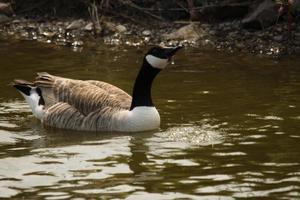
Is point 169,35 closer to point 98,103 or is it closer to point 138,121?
point 98,103

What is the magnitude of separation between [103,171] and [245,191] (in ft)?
5.52

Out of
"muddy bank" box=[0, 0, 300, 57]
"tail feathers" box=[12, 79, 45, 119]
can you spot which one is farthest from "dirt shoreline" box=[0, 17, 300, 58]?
"tail feathers" box=[12, 79, 45, 119]

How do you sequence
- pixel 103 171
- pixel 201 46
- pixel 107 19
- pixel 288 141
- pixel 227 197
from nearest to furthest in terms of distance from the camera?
pixel 227 197
pixel 103 171
pixel 288 141
pixel 201 46
pixel 107 19

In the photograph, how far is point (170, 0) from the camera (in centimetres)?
2061

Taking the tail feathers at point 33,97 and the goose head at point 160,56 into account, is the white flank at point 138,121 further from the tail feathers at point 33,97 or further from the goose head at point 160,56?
the tail feathers at point 33,97

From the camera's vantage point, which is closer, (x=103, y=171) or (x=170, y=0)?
(x=103, y=171)

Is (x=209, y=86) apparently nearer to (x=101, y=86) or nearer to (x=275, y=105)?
(x=275, y=105)

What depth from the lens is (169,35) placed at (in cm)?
1859

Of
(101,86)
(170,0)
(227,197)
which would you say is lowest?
(227,197)

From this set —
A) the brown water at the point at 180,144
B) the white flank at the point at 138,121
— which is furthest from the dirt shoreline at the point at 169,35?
the white flank at the point at 138,121

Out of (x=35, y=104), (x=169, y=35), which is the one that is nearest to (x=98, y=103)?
(x=35, y=104)

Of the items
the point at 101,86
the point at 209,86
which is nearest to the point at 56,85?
the point at 101,86

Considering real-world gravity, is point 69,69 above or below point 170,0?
below

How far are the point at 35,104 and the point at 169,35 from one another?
7169mm
